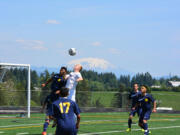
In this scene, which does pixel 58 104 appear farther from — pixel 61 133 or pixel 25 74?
pixel 25 74

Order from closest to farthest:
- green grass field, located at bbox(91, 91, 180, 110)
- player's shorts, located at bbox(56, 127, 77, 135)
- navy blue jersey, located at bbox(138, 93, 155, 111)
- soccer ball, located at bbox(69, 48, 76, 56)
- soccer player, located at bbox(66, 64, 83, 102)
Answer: player's shorts, located at bbox(56, 127, 77, 135) → soccer player, located at bbox(66, 64, 83, 102) → navy blue jersey, located at bbox(138, 93, 155, 111) → soccer ball, located at bbox(69, 48, 76, 56) → green grass field, located at bbox(91, 91, 180, 110)

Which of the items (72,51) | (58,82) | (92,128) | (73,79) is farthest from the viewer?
(92,128)

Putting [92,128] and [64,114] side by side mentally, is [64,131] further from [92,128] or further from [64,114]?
[92,128]

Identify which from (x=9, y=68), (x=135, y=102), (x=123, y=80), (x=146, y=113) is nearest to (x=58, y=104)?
(x=146, y=113)

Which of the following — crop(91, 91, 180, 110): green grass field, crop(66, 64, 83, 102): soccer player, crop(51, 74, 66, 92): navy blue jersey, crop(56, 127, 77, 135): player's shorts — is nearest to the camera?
crop(56, 127, 77, 135): player's shorts

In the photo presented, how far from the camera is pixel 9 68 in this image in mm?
23719

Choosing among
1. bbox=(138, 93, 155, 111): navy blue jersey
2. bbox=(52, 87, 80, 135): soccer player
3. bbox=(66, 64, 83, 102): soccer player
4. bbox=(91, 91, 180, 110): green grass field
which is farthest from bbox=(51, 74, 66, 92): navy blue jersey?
bbox=(91, 91, 180, 110): green grass field

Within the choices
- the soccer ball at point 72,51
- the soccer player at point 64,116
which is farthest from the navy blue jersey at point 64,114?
the soccer ball at point 72,51

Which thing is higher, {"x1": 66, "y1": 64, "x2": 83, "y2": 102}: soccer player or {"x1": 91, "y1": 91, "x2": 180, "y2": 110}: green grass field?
{"x1": 66, "y1": 64, "x2": 83, "y2": 102}: soccer player

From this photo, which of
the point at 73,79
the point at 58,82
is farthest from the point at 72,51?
the point at 73,79

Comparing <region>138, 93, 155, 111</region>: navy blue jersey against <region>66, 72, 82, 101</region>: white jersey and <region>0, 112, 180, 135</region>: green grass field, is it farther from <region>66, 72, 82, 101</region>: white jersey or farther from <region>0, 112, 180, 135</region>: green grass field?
<region>66, 72, 82, 101</region>: white jersey

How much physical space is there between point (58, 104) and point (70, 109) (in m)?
0.28

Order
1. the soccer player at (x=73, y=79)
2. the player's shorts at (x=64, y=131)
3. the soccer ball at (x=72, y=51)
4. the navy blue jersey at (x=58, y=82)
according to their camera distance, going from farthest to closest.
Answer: the soccer ball at (x=72, y=51) → the navy blue jersey at (x=58, y=82) → the soccer player at (x=73, y=79) → the player's shorts at (x=64, y=131)

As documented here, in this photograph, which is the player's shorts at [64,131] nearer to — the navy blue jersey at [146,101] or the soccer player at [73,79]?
the soccer player at [73,79]
